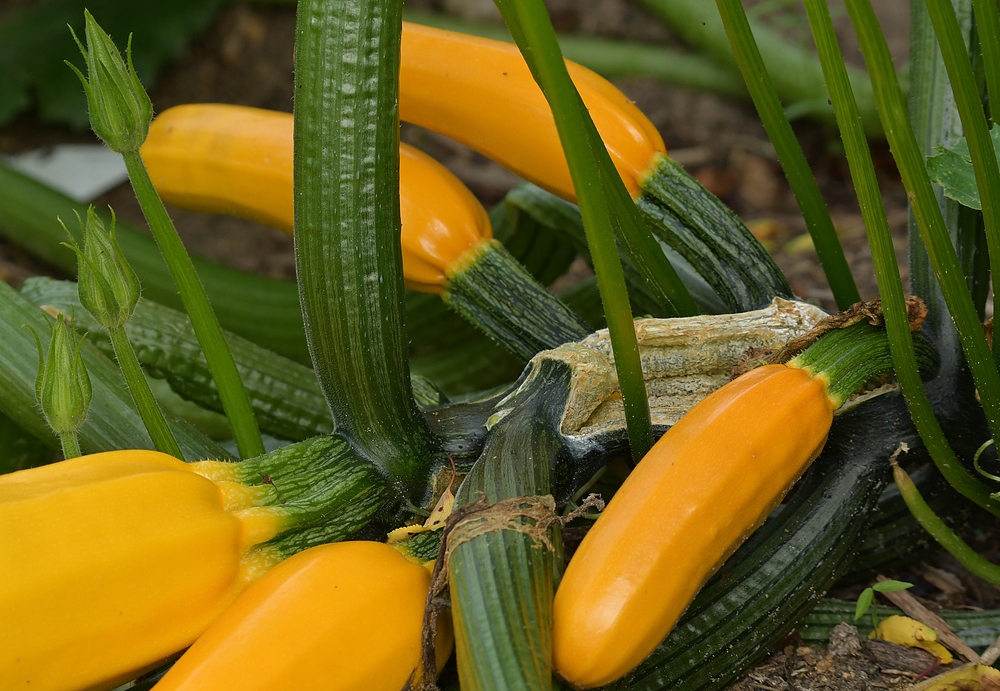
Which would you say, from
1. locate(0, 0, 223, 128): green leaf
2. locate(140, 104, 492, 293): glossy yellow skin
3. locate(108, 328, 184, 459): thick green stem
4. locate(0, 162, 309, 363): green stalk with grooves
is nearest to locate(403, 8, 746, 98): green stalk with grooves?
locate(0, 0, 223, 128): green leaf

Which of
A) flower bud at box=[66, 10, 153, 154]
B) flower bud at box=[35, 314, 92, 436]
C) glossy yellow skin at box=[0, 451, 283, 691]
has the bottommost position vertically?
glossy yellow skin at box=[0, 451, 283, 691]

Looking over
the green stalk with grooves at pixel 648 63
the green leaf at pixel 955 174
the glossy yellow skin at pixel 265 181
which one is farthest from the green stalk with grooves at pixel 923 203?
the green stalk with grooves at pixel 648 63

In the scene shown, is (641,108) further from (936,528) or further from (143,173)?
(143,173)

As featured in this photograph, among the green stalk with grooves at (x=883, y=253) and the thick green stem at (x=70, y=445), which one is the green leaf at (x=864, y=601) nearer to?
the green stalk with grooves at (x=883, y=253)

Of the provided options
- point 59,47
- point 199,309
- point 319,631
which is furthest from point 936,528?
point 59,47

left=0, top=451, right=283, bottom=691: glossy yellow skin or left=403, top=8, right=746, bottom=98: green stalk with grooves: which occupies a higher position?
left=403, top=8, right=746, bottom=98: green stalk with grooves

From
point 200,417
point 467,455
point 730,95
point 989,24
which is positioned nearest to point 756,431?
point 467,455

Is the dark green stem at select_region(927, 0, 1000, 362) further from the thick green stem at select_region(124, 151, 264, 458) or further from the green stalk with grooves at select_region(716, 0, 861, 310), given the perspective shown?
the thick green stem at select_region(124, 151, 264, 458)
